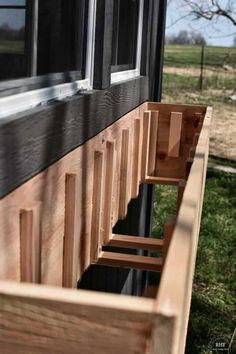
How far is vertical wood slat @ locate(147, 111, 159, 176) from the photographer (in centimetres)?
355

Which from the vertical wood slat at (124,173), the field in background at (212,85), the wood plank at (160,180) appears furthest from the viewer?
the field in background at (212,85)

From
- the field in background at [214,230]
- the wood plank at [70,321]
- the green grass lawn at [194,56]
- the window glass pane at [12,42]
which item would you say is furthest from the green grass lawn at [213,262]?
the green grass lawn at [194,56]

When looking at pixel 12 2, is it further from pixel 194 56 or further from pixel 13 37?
pixel 194 56

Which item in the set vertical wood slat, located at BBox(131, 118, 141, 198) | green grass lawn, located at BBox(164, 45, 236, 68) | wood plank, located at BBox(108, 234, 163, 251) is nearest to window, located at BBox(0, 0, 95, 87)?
wood plank, located at BBox(108, 234, 163, 251)

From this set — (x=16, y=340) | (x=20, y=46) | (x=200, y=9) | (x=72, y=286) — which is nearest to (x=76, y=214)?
(x=72, y=286)

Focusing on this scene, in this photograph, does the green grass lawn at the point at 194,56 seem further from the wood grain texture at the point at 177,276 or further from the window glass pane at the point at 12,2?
the wood grain texture at the point at 177,276

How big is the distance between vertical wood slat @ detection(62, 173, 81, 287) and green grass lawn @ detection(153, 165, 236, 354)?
8.57 ft

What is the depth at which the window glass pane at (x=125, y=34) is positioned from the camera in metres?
2.89

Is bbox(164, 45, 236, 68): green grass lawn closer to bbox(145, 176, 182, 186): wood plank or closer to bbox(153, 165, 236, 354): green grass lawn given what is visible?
bbox(153, 165, 236, 354): green grass lawn

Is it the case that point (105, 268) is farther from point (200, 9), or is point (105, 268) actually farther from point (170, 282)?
point (200, 9)

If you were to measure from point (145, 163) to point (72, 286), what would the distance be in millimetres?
1692

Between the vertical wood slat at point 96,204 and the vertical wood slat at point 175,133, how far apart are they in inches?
51.3

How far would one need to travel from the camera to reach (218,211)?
7.31 metres

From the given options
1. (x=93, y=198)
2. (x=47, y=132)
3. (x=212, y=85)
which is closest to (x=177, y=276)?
(x=47, y=132)
